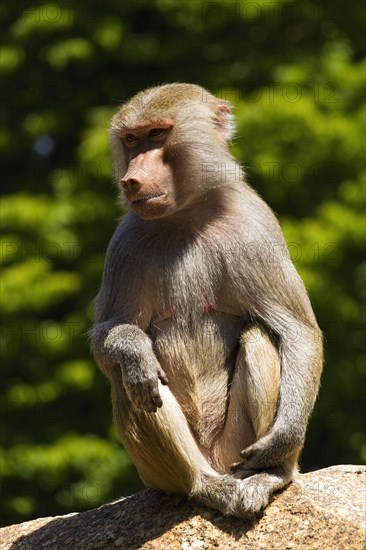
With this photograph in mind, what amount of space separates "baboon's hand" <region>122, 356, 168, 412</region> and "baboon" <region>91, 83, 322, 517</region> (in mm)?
11

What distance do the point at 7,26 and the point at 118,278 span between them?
Answer: 438 inches

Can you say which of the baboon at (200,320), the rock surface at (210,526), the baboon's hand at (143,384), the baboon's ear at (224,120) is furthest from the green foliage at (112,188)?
the baboon's hand at (143,384)

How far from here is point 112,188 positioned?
46.0 feet

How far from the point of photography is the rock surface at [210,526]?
596cm

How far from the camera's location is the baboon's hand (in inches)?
233

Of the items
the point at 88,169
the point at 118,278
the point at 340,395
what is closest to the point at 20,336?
the point at 88,169

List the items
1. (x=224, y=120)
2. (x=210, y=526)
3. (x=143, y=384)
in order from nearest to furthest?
(x=143, y=384) → (x=210, y=526) → (x=224, y=120)

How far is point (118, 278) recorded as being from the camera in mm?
6430

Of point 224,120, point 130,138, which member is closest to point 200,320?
point 130,138

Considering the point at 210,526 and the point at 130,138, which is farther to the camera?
the point at 130,138

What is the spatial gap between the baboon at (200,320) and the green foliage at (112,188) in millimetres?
6173

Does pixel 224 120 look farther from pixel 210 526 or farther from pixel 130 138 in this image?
pixel 210 526

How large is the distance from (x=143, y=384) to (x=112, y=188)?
8341 millimetres

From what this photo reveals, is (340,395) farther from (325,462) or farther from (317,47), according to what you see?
(317,47)
